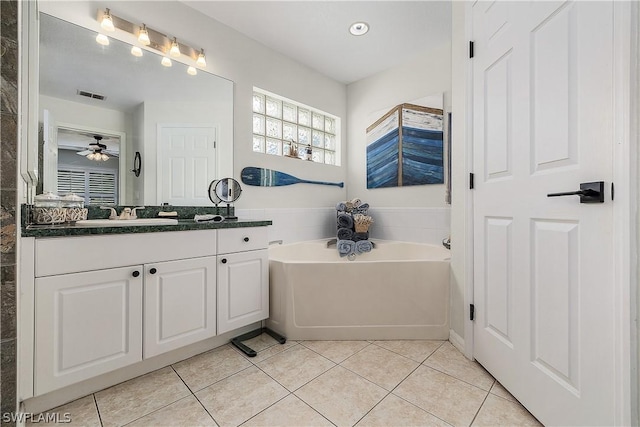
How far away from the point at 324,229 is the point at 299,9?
2.03 meters

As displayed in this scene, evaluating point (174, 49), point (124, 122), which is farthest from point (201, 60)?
point (124, 122)

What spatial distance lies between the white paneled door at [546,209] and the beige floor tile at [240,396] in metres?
1.13

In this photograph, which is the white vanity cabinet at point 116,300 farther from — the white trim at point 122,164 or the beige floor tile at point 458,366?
the beige floor tile at point 458,366

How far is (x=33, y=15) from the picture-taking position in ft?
4.25

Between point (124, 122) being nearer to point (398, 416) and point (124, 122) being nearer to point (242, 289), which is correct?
point (242, 289)

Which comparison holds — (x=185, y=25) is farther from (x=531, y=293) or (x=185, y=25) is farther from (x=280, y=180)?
(x=531, y=293)

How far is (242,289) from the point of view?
1.81 meters

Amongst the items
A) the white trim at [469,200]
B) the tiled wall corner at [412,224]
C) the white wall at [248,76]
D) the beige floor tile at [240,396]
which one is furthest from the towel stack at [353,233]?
the beige floor tile at [240,396]

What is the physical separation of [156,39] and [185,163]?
879mm

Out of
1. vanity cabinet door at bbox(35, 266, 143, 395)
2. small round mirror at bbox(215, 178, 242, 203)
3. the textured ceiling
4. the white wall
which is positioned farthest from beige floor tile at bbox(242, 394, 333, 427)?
the textured ceiling

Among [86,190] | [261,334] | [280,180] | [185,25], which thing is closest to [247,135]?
[280,180]

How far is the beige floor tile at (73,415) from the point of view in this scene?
3.80ft

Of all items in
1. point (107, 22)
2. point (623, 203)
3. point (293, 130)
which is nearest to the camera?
point (623, 203)

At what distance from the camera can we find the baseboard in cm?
171
